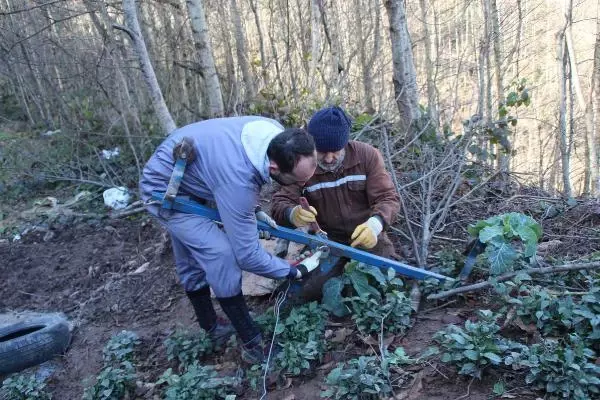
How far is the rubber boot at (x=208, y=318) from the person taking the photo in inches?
134

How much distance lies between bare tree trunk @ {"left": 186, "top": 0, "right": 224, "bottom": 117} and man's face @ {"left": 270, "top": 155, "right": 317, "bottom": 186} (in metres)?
3.58

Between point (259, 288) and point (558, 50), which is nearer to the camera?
point (259, 288)

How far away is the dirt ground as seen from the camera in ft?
9.12

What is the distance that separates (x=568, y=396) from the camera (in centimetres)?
210

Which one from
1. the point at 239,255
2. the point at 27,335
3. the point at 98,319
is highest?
the point at 239,255

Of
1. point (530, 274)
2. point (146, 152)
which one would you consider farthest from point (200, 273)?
point (146, 152)

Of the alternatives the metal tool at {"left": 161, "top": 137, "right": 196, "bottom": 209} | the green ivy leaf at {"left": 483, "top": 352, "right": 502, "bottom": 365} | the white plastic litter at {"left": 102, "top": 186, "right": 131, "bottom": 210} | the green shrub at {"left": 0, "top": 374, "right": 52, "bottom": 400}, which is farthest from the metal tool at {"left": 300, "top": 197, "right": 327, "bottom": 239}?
the white plastic litter at {"left": 102, "top": 186, "right": 131, "bottom": 210}

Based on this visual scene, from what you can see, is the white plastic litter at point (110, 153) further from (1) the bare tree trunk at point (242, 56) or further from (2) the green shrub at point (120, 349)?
(2) the green shrub at point (120, 349)

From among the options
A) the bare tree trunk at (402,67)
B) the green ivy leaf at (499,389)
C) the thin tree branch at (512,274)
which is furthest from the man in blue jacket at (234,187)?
the bare tree trunk at (402,67)

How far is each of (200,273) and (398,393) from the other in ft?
5.17

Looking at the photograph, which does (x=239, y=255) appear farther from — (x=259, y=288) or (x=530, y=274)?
(x=530, y=274)

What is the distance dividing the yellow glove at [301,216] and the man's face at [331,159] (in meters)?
0.31

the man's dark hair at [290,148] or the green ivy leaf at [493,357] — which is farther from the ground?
the man's dark hair at [290,148]

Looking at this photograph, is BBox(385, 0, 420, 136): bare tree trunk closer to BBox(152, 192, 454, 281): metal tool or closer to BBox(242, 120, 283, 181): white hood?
BBox(152, 192, 454, 281): metal tool
